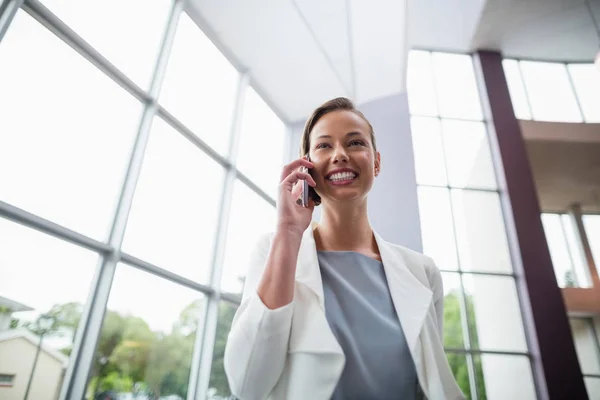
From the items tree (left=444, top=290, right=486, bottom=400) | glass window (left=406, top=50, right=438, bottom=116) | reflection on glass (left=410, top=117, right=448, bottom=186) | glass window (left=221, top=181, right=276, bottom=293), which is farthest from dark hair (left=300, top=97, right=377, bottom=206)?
glass window (left=406, top=50, right=438, bottom=116)

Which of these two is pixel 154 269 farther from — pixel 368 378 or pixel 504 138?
pixel 504 138

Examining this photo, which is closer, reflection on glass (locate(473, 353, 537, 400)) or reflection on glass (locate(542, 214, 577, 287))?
reflection on glass (locate(473, 353, 537, 400))

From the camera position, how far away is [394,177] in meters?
4.77

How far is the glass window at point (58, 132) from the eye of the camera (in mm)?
2119

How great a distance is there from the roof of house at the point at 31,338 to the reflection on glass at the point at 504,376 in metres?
4.70

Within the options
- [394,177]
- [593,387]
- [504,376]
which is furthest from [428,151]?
[593,387]

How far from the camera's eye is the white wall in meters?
4.33

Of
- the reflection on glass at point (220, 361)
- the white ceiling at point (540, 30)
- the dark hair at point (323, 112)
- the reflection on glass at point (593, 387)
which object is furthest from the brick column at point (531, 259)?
the dark hair at point (323, 112)

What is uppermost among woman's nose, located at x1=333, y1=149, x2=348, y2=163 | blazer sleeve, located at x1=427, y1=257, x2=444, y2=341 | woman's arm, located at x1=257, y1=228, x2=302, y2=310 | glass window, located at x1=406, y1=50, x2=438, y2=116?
glass window, located at x1=406, y1=50, x2=438, y2=116

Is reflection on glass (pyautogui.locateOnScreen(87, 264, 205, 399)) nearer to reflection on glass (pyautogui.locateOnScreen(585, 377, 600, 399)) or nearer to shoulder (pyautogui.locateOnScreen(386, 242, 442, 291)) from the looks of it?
shoulder (pyautogui.locateOnScreen(386, 242, 442, 291))

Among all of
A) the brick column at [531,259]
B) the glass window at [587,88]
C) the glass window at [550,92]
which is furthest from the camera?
the glass window at [587,88]

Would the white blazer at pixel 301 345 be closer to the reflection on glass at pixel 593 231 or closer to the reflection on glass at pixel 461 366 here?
the reflection on glass at pixel 461 366

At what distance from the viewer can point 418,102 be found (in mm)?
6352

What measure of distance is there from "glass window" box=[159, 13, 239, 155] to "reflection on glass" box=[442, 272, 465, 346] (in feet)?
12.1
